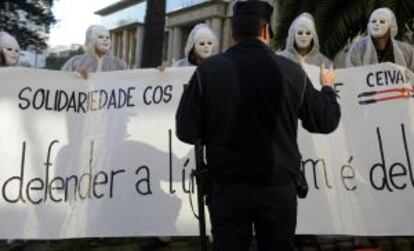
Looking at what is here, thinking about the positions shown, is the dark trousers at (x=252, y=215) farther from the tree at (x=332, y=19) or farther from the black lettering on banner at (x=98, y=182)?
the tree at (x=332, y=19)

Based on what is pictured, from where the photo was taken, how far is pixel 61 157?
6168mm

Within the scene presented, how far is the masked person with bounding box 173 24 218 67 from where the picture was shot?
23.4 ft

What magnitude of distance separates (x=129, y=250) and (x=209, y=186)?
2689 mm

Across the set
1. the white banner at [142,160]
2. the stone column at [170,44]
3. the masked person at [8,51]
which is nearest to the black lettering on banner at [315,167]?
the white banner at [142,160]

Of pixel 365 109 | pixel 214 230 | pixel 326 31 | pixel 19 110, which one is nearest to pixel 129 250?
pixel 19 110

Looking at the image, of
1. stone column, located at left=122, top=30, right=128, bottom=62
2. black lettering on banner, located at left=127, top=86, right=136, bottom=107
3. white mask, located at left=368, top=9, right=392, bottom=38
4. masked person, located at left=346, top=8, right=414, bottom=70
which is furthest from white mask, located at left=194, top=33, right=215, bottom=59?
stone column, located at left=122, top=30, right=128, bottom=62

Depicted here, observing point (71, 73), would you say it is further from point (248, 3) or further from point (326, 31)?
point (326, 31)

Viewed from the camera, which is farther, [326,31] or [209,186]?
[326,31]

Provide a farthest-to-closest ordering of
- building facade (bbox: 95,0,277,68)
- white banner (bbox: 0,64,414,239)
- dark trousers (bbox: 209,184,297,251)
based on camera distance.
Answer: building facade (bbox: 95,0,277,68)
white banner (bbox: 0,64,414,239)
dark trousers (bbox: 209,184,297,251)

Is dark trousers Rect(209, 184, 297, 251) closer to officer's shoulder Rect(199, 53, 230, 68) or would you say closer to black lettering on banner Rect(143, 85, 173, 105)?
officer's shoulder Rect(199, 53, 230, 68)

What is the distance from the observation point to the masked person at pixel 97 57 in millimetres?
7492

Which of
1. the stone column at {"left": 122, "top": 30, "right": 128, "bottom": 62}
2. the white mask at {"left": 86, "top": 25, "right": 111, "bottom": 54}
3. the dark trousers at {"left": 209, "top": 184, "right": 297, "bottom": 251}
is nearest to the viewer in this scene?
the dark trousers at {"left": 209, "top": 184, "right": 297, "bottom": 251}

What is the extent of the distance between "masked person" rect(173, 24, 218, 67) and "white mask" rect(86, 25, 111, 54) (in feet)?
2.41

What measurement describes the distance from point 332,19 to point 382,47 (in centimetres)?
428
